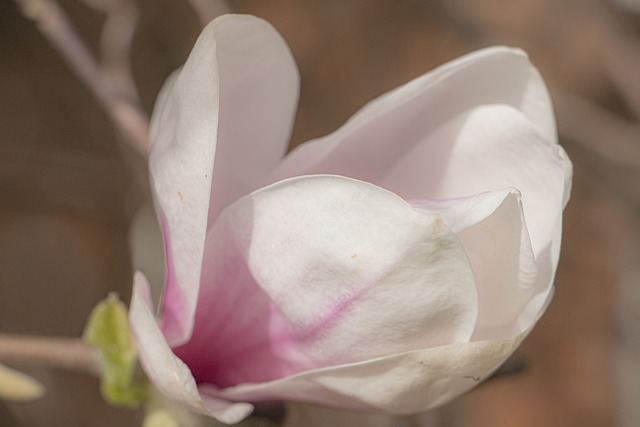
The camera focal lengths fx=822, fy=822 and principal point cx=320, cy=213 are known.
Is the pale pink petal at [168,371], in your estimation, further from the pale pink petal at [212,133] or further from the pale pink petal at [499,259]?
the pale pink petal at [499,259]

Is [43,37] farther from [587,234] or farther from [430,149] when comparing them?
[430,149]

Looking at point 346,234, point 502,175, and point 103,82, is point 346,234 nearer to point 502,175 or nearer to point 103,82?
point 502,175

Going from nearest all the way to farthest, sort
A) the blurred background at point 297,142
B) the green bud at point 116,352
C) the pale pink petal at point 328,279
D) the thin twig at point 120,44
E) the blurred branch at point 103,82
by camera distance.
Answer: the pale pink petal at point 328,279
the green bud at point 116,352
the blurred branch at point 103,82
the thin twig at point 120,44
the blurred background at point 297,142

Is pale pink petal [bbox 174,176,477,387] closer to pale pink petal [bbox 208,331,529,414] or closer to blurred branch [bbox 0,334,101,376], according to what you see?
pale pink petal [bbox 208,331,529,414]

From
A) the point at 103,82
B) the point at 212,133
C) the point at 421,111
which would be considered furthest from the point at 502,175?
the point at 103,82

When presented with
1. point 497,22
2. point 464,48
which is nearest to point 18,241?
point 464,48

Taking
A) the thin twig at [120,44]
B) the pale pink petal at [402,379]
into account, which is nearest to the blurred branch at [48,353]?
the pale pink petal at [402,379]
